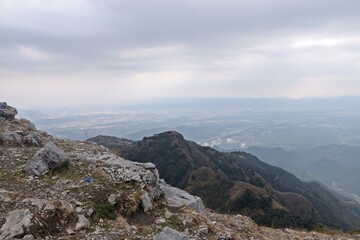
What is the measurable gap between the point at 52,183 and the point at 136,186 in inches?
111

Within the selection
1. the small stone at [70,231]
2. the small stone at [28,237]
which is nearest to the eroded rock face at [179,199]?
the small stone at [70,231]

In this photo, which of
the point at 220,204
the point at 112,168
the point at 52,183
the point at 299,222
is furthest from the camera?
the point at 220,204

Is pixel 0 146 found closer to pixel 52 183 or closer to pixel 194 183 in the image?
pixel 52 183

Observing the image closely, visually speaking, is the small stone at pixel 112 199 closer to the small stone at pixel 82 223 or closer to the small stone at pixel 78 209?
the small stone at pixel 78 209

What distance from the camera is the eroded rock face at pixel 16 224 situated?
835 centimetres

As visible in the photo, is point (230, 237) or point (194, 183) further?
point (194, 183)

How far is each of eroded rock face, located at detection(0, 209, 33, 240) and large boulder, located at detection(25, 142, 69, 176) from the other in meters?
2.74

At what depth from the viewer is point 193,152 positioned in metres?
93.9

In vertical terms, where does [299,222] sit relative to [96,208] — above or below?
below

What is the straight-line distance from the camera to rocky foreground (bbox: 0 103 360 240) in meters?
9.09

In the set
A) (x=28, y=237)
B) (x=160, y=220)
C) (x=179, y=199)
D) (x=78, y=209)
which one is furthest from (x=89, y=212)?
(x=179, y=199)

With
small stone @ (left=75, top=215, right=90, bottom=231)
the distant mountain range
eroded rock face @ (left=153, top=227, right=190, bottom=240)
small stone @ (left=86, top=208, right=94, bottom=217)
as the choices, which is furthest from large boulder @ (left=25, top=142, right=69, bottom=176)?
the distant mountain range

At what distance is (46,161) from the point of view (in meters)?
12.2

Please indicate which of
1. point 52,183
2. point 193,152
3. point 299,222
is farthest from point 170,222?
point 193,152
